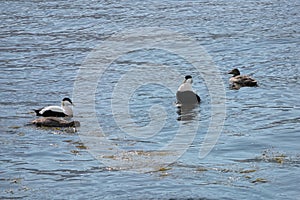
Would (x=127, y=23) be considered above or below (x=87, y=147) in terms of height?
above

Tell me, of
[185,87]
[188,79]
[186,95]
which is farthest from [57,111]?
[188,79]

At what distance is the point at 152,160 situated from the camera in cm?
1504

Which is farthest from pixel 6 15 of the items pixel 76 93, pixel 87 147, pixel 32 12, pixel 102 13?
pixel 87 147

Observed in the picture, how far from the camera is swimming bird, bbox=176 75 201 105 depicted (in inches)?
813

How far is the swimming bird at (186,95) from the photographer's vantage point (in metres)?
20.7

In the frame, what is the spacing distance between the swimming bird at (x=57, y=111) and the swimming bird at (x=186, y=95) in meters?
2.90

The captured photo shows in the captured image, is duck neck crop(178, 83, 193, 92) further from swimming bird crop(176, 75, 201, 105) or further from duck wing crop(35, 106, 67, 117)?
duck wing crop(35, 106, 67, 117)

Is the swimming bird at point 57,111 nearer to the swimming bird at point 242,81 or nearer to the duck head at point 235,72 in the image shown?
the swimming bird at point 242,81

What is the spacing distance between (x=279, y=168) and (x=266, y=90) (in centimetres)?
779

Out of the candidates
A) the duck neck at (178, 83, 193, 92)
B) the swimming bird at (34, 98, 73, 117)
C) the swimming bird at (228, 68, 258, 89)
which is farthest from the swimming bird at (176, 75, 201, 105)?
the swimming bird at (34, 98, 73, 117)

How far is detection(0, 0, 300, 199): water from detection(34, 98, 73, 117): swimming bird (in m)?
0.49

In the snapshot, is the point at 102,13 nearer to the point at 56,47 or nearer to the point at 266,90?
the point at 56,47

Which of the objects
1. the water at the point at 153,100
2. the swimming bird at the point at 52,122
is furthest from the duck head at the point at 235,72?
the swimming bird at the point at 52,122

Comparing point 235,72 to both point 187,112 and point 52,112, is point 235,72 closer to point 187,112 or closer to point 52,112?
point 187,112
